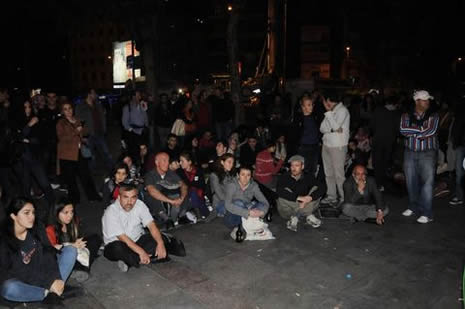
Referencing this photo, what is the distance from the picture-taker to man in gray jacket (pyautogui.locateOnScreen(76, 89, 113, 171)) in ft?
29.5

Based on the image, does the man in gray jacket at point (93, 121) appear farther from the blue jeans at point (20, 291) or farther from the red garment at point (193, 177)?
the blue jeans at point (20, 291)

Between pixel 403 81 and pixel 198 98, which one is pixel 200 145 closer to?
pixel 198 98

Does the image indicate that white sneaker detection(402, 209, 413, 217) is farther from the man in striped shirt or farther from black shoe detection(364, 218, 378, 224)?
black shoe detection(364, 218, 378, 224)

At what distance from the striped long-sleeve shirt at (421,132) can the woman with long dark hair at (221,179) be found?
9.03ft

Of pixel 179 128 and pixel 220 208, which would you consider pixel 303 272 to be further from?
pixel 179 128

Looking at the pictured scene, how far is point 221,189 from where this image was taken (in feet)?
23.5

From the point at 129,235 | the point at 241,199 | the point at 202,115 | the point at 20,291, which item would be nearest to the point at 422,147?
the point at 241,199

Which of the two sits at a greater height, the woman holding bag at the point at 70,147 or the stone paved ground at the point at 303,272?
the woman holding bag at the point at 70,147

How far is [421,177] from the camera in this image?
6.80m

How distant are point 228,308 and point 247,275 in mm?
761

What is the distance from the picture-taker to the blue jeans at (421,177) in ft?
21.7

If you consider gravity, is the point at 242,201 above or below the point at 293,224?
above

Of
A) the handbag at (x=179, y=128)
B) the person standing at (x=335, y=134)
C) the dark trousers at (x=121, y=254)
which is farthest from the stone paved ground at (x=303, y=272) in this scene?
the handbag at (x=179, y=128)

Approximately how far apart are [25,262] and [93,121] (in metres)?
5.20
